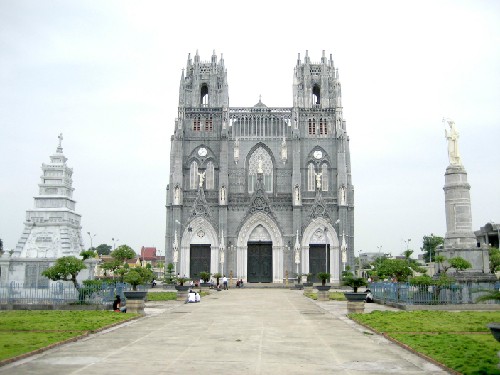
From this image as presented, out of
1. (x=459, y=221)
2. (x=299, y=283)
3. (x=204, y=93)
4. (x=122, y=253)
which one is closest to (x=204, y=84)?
(x=204, y=93)

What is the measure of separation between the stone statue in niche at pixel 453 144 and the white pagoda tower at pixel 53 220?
29.3 meters

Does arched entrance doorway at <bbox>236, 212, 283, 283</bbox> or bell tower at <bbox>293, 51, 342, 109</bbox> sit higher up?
bell tower at <bbox>293, 51, 342, 109</bbox>

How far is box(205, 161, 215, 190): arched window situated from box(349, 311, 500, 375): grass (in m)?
44.5

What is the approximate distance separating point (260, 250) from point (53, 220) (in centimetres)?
2780

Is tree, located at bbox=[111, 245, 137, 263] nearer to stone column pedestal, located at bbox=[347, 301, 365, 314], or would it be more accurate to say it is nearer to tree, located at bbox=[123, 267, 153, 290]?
tree, located at bbox=[123, 267, 153, 290]

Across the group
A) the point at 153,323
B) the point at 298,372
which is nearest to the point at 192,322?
the point at 153,323

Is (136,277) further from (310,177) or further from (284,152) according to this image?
(310,177)

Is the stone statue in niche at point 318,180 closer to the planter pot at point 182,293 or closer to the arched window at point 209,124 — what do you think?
the arched window at point 209,124

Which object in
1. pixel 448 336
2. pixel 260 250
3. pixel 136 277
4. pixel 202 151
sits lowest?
pixel 448 336

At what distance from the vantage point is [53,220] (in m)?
45.0

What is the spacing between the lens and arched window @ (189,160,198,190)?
222 ft

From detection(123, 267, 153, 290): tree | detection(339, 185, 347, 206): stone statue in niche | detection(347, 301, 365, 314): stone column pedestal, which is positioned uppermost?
detection(339, 185, 347, 206): stone statue in niche

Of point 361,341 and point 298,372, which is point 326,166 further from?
point 298,372

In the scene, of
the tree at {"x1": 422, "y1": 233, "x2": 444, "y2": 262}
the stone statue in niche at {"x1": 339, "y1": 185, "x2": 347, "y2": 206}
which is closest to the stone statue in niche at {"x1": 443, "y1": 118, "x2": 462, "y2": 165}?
the stone statue in niche at {"x1": 339, "y1": 185, "x2": 347, "y2": 206}
